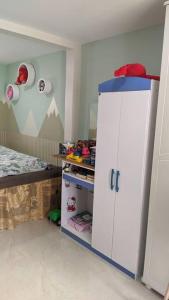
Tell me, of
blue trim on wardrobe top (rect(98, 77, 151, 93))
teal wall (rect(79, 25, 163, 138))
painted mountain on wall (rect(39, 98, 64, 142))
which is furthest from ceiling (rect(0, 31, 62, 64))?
blue trim on wardrobe top (rect(98, 77, 151, 93))

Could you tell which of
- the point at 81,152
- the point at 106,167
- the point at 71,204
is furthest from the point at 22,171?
the point at 106,167

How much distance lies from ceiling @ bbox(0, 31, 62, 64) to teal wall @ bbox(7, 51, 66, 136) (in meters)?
0.14

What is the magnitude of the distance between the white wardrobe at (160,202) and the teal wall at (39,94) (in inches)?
82.7

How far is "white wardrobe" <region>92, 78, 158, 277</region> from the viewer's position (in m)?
2.00

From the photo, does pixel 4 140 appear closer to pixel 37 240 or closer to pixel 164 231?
pixel 37 240

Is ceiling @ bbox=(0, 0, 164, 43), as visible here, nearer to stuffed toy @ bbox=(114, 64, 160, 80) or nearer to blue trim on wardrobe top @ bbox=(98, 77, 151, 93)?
stuffed toy @ bbox=(114, 64, 160, 80)

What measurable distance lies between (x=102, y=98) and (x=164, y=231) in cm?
128

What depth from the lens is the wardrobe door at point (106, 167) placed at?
2223 millimetres

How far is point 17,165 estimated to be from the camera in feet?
11.1

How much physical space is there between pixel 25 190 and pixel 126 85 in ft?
6.00

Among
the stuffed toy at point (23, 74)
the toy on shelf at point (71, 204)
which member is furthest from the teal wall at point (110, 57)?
the stuffed toy at point (23, 74)

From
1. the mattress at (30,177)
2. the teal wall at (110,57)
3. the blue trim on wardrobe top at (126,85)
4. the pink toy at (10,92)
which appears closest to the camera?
the blue trim on wardrobe top at (126,85)

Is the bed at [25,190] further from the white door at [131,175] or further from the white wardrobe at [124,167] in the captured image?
the white door at [131,175]

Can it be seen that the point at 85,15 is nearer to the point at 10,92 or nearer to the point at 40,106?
the point at 40,106
